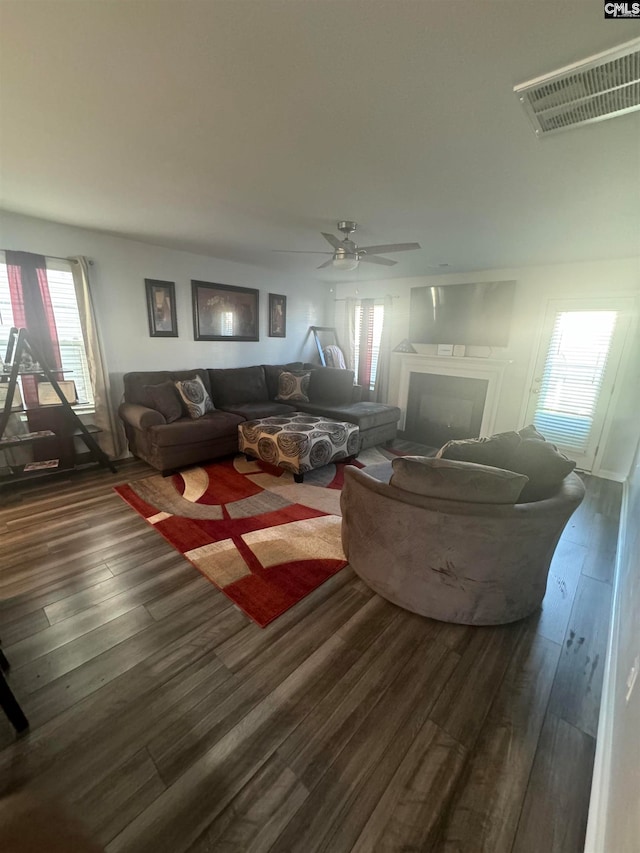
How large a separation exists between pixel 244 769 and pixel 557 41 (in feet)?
8.51

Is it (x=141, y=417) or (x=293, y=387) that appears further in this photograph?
(x=293, y=387)

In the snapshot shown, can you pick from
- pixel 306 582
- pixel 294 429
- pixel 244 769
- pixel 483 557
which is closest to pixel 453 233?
pixel 294 429

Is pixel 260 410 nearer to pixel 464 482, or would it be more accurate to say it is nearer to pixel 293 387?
pixel 293 387

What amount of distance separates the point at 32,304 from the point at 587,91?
4.10 m

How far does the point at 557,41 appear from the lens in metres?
1.03

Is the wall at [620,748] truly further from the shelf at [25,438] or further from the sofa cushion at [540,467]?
the shelf at [25,438]

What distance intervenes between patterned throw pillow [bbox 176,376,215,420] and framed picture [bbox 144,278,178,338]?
679 millimetres

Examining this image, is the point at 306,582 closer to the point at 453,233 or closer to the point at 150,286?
the point at 453,233

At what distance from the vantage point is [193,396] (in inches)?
149

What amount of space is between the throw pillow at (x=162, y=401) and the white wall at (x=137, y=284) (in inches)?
19.4

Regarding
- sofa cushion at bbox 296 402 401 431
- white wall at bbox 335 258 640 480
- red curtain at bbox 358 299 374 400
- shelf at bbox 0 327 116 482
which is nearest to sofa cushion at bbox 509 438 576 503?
sofa cushion at bbox 296 402 401 431

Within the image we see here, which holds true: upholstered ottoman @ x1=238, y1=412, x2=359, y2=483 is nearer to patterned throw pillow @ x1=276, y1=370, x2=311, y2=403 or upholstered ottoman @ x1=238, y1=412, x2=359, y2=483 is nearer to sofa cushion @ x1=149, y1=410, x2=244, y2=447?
sofa cushion @ x1=149, y1=410, x2=244, y2=447

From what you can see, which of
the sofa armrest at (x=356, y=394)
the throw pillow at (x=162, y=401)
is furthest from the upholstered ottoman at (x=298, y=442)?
the sofa armrest at (x=356, y=394)

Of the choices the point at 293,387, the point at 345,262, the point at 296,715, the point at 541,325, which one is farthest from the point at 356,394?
the point at 296,715
